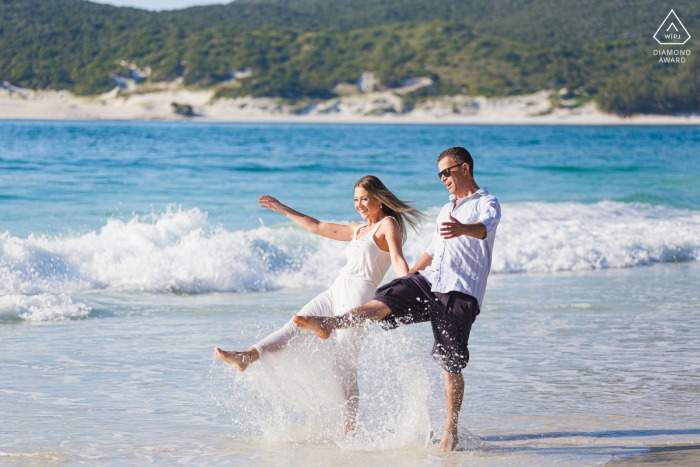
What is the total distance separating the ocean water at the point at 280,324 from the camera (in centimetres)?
471

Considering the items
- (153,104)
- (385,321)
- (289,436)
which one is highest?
(153,104)

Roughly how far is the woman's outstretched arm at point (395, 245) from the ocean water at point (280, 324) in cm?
55

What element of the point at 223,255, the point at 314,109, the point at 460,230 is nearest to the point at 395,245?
the point at 460,230

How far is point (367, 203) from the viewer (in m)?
4.64

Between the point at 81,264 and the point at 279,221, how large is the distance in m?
5.72

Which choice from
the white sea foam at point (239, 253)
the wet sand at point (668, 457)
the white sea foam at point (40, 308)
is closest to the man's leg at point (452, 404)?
the wet sand at point (668, 457)

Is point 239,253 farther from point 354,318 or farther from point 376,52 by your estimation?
point 376,52

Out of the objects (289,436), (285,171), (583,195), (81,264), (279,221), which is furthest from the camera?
(285,171)

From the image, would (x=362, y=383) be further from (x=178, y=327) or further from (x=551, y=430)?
(x=178, y=327)

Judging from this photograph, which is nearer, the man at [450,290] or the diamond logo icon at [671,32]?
the man at [450,290]

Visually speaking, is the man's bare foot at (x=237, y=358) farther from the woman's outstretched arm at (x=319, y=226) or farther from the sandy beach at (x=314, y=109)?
the sandy beach at (x=314, y=109)

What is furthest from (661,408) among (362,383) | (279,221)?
(279,221)

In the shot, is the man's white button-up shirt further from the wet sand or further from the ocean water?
the wet sand

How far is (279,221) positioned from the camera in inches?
619
